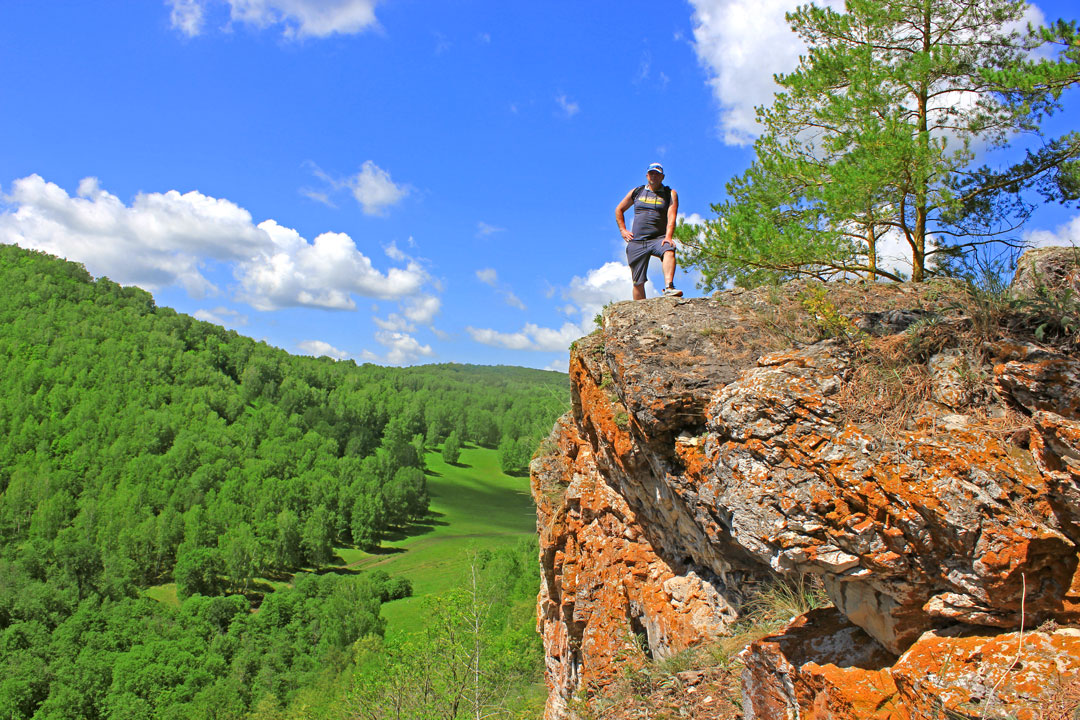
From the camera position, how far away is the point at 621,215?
9383mm

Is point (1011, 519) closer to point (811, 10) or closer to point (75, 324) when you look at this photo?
point (811, 10)

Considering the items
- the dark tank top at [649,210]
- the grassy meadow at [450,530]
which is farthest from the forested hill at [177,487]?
the dark tank top at [649,210]

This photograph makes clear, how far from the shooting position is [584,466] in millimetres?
10062

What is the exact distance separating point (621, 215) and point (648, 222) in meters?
0.45

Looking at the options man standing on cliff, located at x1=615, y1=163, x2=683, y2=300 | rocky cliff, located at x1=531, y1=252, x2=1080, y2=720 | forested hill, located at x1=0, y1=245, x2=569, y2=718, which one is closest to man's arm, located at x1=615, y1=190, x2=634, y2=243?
man standing on cliff, located at x1=615, y1=163, x2=683, y2=300

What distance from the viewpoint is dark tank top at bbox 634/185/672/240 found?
910 centimetres

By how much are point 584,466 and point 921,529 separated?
20.5 feet

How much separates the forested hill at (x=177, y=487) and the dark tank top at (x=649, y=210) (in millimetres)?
4250

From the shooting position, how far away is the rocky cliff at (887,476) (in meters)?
3.85

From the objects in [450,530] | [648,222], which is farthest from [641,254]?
[450,530]

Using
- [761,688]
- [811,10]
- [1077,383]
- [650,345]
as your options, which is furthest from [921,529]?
[811,10]

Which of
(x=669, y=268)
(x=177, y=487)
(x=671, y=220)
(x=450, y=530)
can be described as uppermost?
(x=671, y=220)

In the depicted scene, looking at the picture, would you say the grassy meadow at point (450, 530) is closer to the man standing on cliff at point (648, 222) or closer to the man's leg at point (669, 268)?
the man standing on cliff at point (648, 222)

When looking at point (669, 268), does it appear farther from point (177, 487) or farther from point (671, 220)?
point (177, 487)
